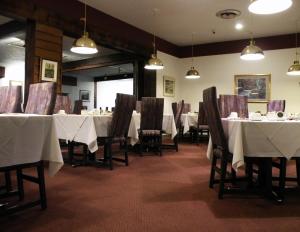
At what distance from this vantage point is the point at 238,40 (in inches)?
340

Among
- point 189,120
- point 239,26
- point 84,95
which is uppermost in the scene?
point 239,26

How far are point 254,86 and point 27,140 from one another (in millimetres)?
7740

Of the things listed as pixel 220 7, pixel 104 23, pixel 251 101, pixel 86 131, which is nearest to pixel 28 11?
pixel 104 23

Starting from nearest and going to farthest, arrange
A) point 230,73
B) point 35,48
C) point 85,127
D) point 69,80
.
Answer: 1. point 85,127
2. point 35,48
3. point 230,73
4. point 69,80

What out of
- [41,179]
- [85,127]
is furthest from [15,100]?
[41,179]

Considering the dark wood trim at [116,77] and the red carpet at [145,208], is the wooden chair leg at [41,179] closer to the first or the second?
the red carpet at [145,208]

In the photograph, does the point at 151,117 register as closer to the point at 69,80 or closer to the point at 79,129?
the point at 79,129

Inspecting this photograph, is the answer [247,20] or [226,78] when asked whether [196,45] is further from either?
[247,20]

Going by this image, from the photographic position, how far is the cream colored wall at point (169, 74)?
8.63m

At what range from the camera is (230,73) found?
28.9 ft

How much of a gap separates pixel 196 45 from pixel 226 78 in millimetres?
1509

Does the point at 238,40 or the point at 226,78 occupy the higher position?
the point at 238,40

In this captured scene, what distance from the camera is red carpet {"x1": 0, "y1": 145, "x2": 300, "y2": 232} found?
1938 millimetres

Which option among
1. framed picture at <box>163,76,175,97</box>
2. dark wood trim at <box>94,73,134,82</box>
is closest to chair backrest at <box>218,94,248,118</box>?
framed picture at <box>163,76,175,97</box>
